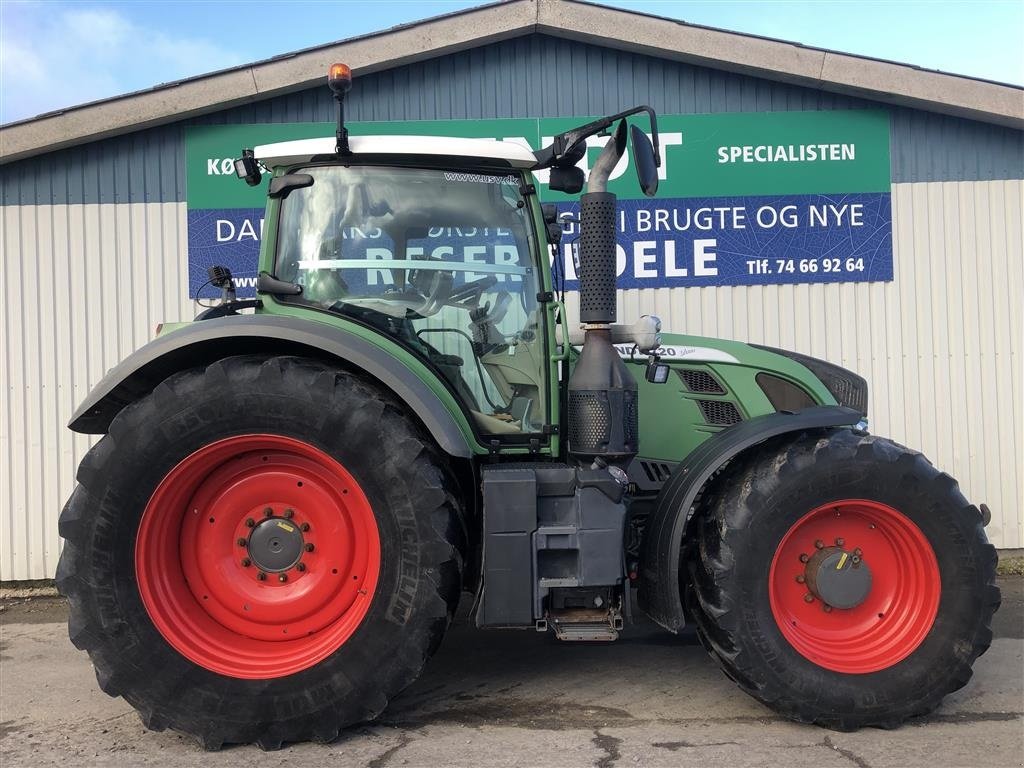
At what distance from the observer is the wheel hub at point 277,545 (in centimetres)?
307

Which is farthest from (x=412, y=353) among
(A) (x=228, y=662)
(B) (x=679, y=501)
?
(A) (x=228, y=662)

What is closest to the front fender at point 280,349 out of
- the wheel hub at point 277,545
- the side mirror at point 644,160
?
the wheel hub at point 277,545

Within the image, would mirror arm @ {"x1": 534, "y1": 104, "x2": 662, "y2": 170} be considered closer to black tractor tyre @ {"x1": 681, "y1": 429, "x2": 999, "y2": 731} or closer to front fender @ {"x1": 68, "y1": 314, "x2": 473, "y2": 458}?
front fender @ {"x1": 68, "y1": 314, "x2": 473, "y2": 458}

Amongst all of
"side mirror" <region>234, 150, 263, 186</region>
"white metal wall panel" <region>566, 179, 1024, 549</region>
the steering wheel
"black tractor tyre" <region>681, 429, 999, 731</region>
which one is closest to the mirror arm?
the steering wheel

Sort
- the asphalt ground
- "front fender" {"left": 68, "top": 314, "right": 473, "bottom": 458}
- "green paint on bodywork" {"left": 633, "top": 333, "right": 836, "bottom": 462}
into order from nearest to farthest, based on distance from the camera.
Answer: the asphalt ground
"front fender" {"left": 68, "top": 314, "right": 473, "bottom": 458}
"green paint on bodywork" {"left": 633, "top": 333, "right": 836, "bottom": 462}

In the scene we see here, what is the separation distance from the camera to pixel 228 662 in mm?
2967

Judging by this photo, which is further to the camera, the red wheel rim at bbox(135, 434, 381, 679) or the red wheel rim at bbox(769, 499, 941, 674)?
the red wheel rim at bbox(769, 499, 941, 674)

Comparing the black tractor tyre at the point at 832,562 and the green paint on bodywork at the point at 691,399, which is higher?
the green paint on bodywork at the point at 691,399

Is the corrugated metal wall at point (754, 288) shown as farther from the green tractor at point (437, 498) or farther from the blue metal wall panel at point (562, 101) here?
the green tractor at point (437, 498)

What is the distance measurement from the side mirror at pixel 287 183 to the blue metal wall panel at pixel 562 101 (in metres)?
2.88

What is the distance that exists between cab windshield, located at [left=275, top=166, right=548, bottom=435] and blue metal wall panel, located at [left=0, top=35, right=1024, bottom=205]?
2933 mm

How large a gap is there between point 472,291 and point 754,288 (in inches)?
134

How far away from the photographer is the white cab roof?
323 centimetres

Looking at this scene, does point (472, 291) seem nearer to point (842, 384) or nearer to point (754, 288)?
point (842, 384)
